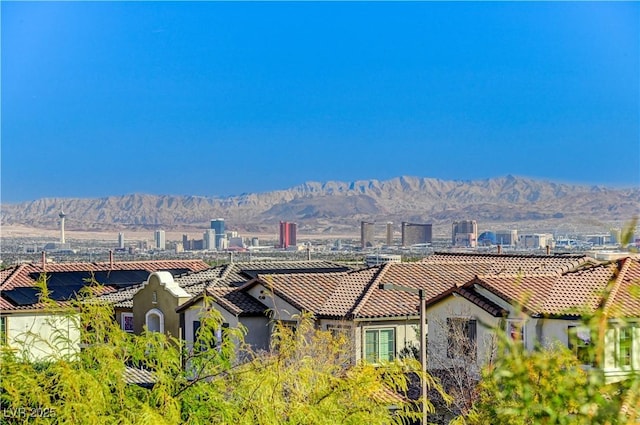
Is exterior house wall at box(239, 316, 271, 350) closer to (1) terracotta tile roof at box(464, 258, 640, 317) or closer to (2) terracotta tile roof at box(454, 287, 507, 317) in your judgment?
(2) terracotta tile roof at box(454, 287, 507, 317)

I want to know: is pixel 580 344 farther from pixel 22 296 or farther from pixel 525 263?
pixel 22 296

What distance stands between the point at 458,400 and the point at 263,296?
790cm

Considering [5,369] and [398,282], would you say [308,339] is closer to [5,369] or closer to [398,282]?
[398,282]

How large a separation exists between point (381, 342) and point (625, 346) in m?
22.6

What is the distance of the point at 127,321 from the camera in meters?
37.1

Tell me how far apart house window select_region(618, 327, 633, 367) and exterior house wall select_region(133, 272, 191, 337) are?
87.8ft

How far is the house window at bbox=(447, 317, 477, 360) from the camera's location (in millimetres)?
26594

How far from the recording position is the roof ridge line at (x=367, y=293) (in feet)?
93.7

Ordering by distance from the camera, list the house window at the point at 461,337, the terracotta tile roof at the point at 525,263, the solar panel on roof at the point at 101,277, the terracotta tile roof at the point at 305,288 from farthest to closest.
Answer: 1. the solar panel on roof at the point at 101,277
2. the terracotta tile roof at the point at 525,263
3. the terracotta tile roof at the point at 305,288
4. the house window at the point at 461,337

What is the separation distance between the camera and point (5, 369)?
14.6 metres

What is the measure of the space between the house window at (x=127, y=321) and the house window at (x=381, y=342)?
11.0 meters

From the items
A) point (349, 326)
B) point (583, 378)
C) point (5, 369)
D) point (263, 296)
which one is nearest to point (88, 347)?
point (5, 369)

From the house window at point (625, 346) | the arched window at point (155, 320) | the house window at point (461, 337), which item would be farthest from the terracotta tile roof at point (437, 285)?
the house window at point (625, 346)

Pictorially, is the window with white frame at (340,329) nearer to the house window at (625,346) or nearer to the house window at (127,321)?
the house window at (127,321)
